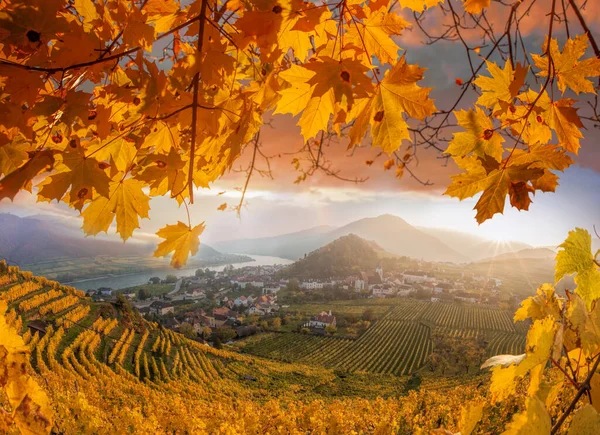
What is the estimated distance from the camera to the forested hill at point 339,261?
Answer: 6331cm

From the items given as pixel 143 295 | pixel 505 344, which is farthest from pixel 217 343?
pixel 505 344

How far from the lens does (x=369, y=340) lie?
3456 centimetres

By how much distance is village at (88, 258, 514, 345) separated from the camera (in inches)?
1464

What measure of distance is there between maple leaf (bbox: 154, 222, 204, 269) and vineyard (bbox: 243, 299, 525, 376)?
2954 cm

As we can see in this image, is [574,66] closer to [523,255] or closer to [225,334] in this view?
[225,334]

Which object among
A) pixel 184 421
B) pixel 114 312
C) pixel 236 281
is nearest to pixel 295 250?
pixel 236 281

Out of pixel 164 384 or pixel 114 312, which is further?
pixel 114 312

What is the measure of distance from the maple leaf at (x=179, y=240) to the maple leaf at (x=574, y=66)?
88 cm

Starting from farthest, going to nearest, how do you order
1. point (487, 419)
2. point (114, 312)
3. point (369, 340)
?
1. point (369, 340)
2. point (114, 312)
3. point (487, 419)

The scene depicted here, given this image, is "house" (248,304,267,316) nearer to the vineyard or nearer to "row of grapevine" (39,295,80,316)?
the vineyard

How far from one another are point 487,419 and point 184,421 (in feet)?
26.3

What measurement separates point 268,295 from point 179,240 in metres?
51.4

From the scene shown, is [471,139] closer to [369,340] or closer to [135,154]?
[135,154]

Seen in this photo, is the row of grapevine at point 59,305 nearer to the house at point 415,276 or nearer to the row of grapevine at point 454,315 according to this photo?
the row of grapevine at point 454,315
